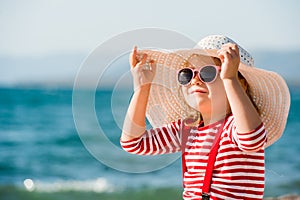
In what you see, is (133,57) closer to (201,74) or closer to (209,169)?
(201,74)

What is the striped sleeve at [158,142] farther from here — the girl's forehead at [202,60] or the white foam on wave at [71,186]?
the white foam on wave at [71,186]

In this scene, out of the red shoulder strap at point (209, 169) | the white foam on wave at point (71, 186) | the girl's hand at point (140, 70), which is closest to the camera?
the red shoulder strap at point (209, 169)

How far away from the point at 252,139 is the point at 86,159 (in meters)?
8.94

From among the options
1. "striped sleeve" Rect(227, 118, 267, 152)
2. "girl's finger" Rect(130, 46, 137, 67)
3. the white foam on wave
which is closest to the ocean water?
the white foam on wave

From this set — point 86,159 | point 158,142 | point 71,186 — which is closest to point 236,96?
point 158,142

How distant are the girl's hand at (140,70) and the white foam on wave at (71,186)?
Result: 5772 mm

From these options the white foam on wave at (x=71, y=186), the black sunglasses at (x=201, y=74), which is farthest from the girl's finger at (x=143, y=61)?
the white foam on wave at (x=71, y=186)

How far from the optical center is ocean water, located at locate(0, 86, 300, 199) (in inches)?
87.4

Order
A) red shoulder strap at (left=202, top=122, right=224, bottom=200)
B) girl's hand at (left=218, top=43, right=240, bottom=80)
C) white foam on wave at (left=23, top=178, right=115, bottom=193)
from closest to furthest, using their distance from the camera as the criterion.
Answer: girl's hand at (left=218, top=43, right=240, bottom=80) → red shoulder strap at (left=202, top=122, right=224, bottom=200) → white foam on wave at (left=23, top=178, right=115, bottom=193)

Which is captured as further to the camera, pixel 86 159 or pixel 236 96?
pixel 86 159

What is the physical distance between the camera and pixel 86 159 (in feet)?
35.3

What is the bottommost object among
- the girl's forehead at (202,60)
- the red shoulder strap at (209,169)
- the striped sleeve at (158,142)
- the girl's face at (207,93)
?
the red shoulder strap at (209,169)

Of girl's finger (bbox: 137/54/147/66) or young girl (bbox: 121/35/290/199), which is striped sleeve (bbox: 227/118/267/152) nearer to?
young girl (bbox: 121/35/290/199)

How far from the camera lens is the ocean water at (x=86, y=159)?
2219 mm
